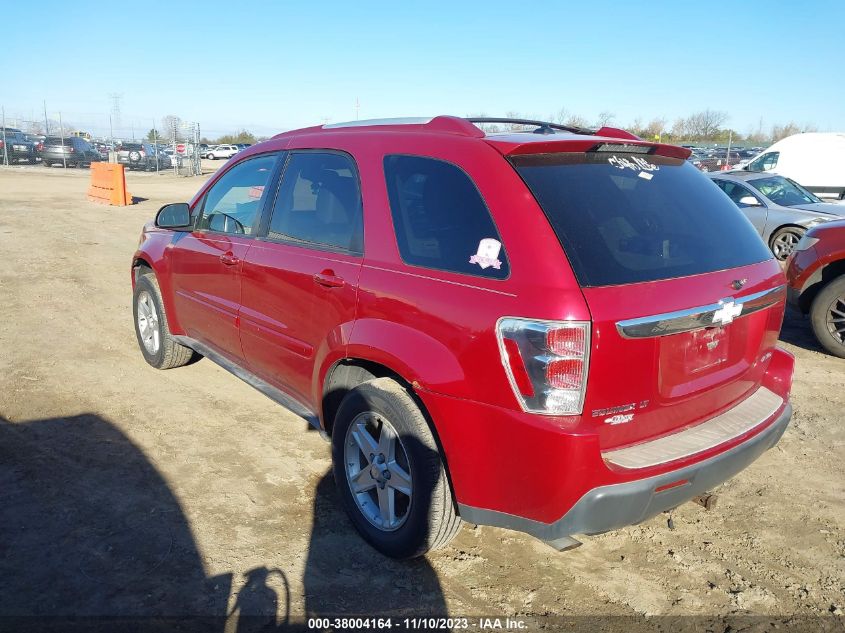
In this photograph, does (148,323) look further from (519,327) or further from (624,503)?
(624,503)

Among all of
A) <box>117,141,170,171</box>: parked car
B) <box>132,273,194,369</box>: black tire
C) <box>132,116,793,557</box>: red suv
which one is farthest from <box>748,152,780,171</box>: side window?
<box>117,141,170,171</box>: parked car

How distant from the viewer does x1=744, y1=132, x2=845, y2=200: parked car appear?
20.4 metres

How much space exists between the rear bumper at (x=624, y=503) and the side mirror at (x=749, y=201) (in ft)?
35.1

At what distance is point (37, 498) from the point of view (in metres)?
3.52

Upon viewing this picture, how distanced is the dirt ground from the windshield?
8.07 metres

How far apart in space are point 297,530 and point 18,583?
1192 mm

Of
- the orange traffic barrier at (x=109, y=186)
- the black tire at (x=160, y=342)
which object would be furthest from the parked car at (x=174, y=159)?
the black tire at (x=160, y=342)

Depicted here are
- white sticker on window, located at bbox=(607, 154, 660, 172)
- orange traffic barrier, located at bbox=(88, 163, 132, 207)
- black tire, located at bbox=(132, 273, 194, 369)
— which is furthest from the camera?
orange traffic barrier, located at bbox=(88, 163, 132, 207)

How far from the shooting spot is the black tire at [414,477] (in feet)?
9.14

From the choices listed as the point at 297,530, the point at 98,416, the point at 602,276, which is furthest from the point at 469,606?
the point at 98,416

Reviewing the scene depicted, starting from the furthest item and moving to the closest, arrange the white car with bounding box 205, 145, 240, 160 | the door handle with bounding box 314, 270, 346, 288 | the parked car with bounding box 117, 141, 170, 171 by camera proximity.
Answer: the white car with bounding box 205, 145, 240, 160 → the parked car with bounding box 117, 141, 170, 171 → the door handle with bounding box 314, 270, 346, 288

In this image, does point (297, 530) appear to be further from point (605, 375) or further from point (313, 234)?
point (605, 375)

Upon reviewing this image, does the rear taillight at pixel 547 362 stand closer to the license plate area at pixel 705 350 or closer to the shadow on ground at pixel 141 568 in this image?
the license plate area at pixel 705 350

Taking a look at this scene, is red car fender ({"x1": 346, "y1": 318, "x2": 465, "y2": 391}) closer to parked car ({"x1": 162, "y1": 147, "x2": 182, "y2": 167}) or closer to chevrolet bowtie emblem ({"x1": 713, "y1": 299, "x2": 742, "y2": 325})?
chevrolet bowtie emblem ({"x1": 713, "y1": 299, "x2": 742, "y2": 325})
